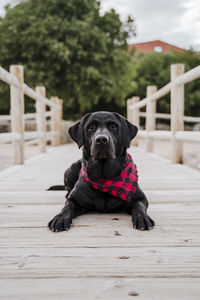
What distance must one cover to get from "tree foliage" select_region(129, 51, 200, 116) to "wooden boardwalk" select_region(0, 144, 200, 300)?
2034 centimetres

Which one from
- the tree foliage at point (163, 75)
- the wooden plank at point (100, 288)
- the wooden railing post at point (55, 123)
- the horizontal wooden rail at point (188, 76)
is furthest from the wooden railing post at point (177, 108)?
the tree foliage at point (163, 75)

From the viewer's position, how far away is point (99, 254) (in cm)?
151

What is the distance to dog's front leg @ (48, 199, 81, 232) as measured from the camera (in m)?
1.88

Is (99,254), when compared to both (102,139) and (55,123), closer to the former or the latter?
(102,139)

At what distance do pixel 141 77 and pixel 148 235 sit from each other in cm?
2246

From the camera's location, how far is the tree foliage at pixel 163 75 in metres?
22.2

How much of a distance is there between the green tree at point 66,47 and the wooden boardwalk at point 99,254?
36.6 feet

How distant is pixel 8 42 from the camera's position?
13203 millimetres

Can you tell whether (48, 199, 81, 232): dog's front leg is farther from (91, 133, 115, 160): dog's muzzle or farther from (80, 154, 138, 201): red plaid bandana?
(91, 133, 115, 160): dog's muzzle

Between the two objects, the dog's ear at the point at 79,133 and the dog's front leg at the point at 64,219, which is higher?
the dog's ear at the point at 79,133

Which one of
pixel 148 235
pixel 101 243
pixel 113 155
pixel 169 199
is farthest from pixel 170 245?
pixel 169 199

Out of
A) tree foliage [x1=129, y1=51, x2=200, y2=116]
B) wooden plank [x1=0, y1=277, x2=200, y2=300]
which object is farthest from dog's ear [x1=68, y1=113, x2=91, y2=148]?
tree foliage [x1=129, y1=51, x2=200, y2=116]

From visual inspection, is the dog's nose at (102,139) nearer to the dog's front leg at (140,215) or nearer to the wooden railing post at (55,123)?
the dog's front leg at (140,215)

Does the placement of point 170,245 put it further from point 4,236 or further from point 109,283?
point 4,236
